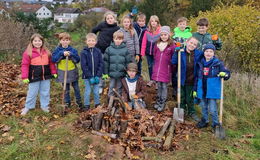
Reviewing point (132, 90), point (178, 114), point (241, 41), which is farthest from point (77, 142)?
point (241, 41)

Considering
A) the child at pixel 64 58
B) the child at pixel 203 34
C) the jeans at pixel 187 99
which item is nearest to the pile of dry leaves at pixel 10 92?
the child at pixel 64 58

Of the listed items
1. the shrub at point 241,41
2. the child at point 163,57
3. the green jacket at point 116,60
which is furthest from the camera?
the shrub at point 241,41

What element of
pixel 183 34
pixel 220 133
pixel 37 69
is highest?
pixel 183 34

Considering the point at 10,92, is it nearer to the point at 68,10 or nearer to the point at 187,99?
the point at 187,99

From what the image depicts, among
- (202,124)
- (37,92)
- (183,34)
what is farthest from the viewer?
(183,34)

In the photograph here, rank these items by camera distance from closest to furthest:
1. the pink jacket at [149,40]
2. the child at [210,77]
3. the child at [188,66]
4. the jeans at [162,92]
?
1. the child at [210,77]
2. the child at [188,66]
3. the jeans at [162,92]
4. the pink jacket at [149,40]

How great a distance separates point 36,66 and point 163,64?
279 centimetres

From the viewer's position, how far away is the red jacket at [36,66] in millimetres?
5227

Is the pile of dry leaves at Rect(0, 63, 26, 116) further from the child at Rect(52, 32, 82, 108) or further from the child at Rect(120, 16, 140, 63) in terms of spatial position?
the child at Rect(120, 16, 140, 63)

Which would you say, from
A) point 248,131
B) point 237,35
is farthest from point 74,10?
point 248,131

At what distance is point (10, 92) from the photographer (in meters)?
6.80

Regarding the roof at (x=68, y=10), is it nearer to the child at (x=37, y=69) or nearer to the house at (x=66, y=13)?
the house at (x=66, y=13)

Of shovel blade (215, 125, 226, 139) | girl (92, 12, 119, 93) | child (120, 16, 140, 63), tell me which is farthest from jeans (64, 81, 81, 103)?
shovel blade (215, 125, 226, 139)

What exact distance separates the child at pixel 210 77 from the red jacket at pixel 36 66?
10.6 feet
